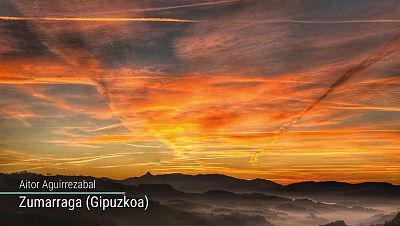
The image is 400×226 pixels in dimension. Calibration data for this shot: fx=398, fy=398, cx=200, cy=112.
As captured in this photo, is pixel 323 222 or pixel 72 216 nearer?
pixel 323 222

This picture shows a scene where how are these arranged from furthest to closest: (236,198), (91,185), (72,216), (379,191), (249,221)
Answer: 1. (72,216)
2. (236,198)
3. (249,221)
4. (379,191)
5. (91,185)

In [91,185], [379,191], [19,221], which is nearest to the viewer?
[91,185]

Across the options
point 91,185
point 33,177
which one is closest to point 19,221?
point 33,177

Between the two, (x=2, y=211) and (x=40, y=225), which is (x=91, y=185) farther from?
(x=40, y=225)

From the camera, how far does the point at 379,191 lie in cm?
2778

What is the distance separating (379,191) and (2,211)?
3185cm

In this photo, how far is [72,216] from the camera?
164 feet

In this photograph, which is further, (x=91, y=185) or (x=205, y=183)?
(x=205, y=183)

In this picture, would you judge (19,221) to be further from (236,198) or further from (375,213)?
(375,213)

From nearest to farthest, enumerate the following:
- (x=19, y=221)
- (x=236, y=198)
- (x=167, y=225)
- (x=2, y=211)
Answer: (x=19, y=221)
(x=2, y=211)
(x=236, y=198)
(x=167, y=225)

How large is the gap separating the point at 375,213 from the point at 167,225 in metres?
30.9

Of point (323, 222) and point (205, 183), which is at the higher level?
point (205, 183)

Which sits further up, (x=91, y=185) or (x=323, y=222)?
(x=91, y=185)

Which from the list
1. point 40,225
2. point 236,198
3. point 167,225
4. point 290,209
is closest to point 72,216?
point 40,225
